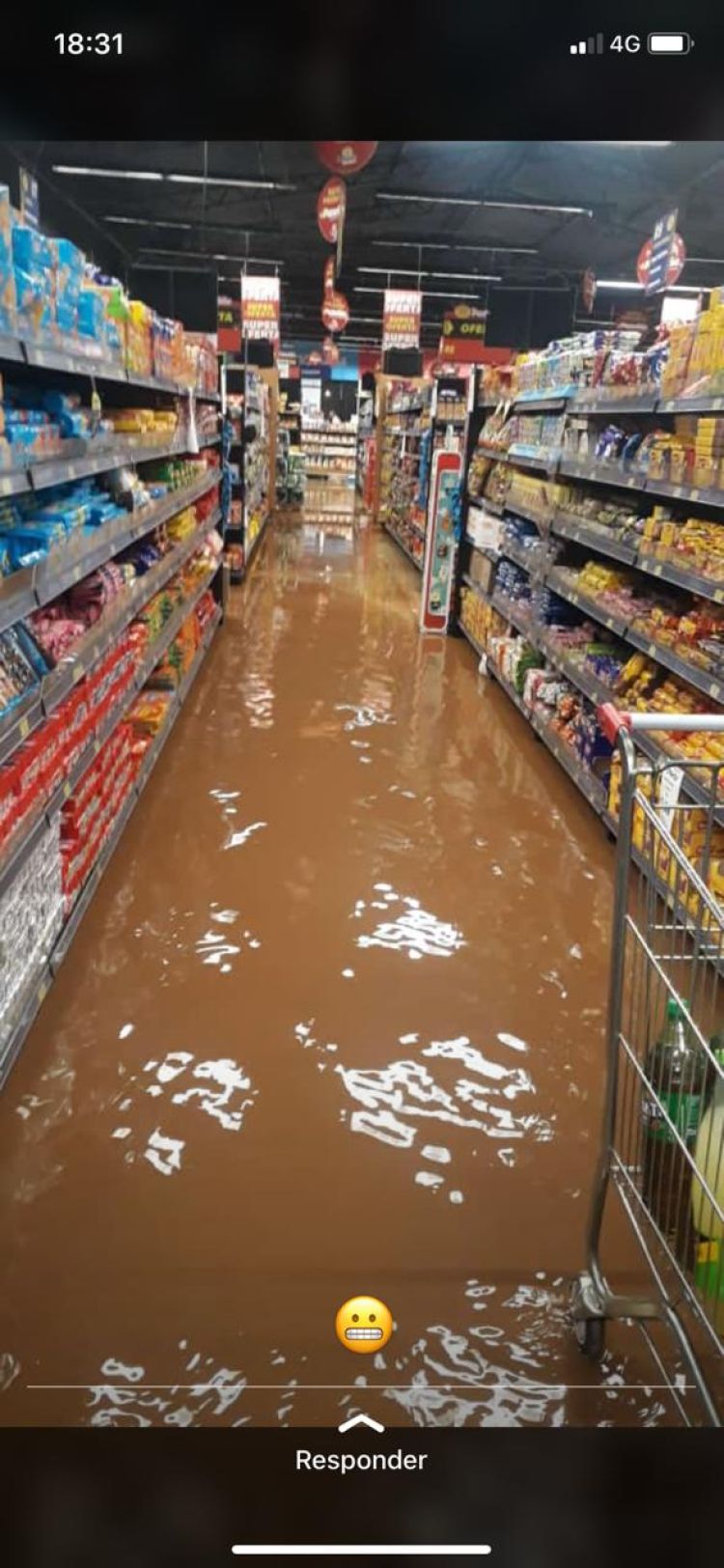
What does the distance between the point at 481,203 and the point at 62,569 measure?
13729 millimetres

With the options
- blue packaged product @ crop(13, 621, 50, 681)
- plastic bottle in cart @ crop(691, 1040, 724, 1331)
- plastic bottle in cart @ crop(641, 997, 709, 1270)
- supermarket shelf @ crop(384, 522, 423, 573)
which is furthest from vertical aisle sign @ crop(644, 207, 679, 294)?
plastic bottle in cart @ crop(691, 1040, 724, 1331)

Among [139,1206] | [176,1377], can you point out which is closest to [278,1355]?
[176,1377]

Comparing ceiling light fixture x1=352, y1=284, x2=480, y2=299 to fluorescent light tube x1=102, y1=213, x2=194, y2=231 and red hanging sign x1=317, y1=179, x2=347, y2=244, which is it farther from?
red hanging sign x1=317, y1=179, x2=347, y2=244

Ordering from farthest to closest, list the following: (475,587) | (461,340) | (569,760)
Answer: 1. (461,340)
2. (475,587)
3. (569,760)

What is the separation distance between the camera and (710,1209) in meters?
1.69

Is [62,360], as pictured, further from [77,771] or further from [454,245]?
[454,245]

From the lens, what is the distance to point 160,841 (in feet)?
13.3

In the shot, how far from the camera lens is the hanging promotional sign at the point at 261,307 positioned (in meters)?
12.7

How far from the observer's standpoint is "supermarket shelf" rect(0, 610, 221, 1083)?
2.61 metres
